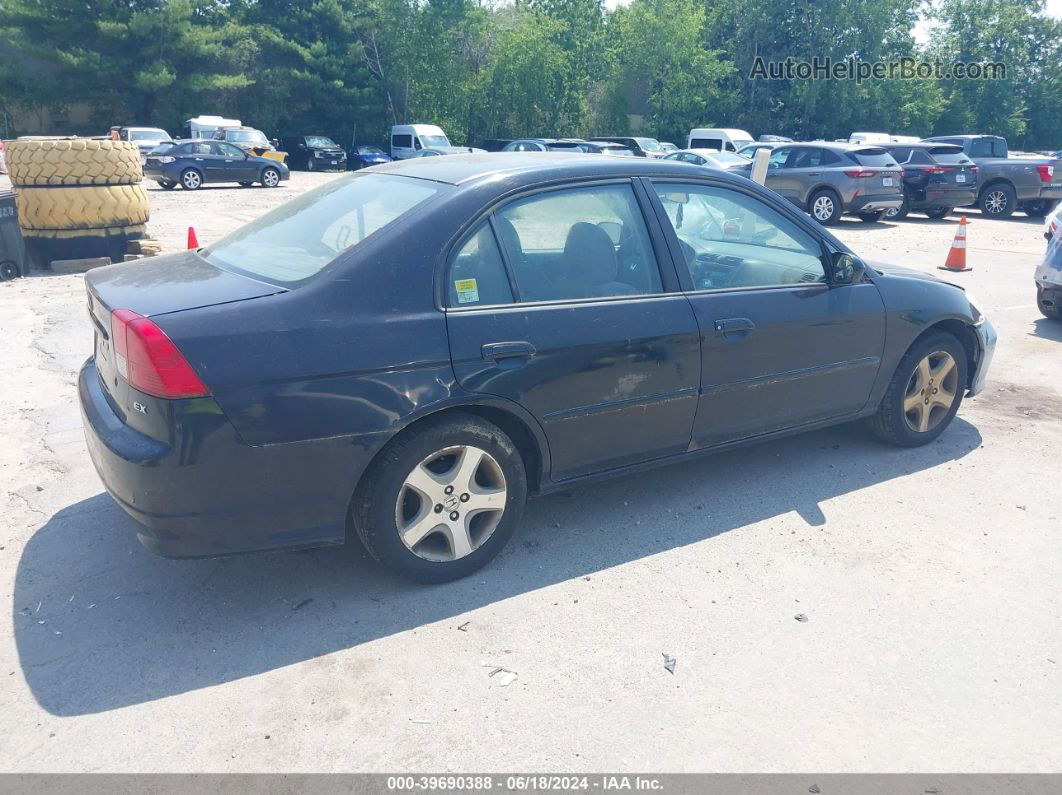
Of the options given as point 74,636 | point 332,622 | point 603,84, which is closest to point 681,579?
point 332,622

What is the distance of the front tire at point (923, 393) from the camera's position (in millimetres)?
5043

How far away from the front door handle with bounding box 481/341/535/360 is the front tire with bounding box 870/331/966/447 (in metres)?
2.50

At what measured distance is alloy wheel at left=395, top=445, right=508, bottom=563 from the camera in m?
3.49

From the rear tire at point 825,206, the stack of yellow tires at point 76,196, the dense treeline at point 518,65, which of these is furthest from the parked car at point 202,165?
the rear tire at point 825,206

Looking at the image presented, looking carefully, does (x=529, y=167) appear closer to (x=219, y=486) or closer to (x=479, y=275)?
(x=479, y=275)

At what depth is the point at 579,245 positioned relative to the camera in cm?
395

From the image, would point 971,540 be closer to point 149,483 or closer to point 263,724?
point 263,724

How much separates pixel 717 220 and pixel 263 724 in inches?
124

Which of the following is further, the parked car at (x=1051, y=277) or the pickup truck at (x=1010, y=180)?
the pickup truck at (x=1010, y=180)

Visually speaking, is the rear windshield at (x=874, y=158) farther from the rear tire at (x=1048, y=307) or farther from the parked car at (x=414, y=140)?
the parked car at (x=414, y=140)

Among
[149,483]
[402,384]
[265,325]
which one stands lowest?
[149,483]

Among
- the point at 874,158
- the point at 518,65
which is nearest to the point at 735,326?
the point at 874,158

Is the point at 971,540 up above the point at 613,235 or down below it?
below

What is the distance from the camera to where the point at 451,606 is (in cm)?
352
